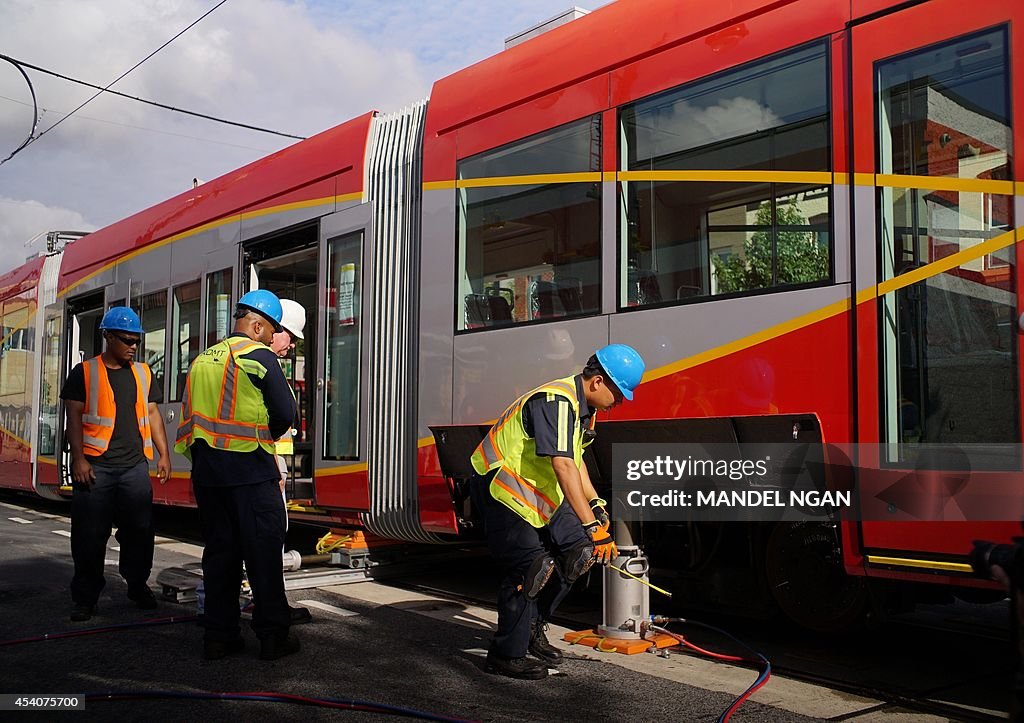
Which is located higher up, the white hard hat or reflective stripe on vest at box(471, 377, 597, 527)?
the white hard hat

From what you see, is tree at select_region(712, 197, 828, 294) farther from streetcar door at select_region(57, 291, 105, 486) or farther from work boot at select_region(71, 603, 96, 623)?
streetcar door at select_region(57, 291, 105, 486)

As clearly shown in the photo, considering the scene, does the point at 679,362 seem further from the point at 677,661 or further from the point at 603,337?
the point at 677,661

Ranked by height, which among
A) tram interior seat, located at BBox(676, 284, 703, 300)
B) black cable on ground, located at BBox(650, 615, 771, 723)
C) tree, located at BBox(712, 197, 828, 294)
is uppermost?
tree, located at BBox(712, 197, 828, 294)

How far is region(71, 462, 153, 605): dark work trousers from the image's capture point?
247 inches

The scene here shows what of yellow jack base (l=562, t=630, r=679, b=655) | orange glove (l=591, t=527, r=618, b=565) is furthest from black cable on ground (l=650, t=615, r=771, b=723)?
orange glove (l=591, t=527, r=618, b=565)

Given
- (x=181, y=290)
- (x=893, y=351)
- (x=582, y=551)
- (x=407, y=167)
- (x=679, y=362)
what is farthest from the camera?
(x=181, y=290)

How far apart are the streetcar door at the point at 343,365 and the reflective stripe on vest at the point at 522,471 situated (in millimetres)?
2537

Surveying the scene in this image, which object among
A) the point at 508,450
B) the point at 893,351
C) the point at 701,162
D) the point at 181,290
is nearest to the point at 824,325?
the point at 893,351

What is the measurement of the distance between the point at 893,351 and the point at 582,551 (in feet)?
5.22

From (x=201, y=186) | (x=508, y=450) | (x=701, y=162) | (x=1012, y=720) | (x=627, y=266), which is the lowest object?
(x=1012, y=720)

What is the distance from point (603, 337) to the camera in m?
5.68

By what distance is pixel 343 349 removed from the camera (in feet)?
25.5

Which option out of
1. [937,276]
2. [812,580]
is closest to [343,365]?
[812,580]

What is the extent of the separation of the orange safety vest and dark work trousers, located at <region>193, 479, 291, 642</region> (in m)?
1.46
